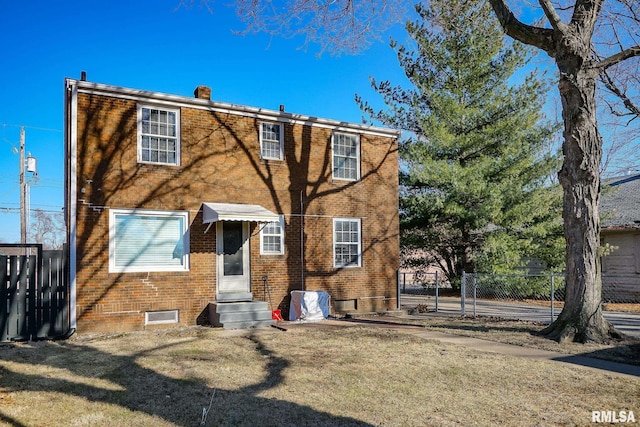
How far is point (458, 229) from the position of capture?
20953 mm

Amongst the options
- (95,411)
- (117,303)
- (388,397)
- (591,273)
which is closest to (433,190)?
(591,273)

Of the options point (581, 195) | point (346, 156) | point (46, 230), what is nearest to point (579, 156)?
point (581, 195)

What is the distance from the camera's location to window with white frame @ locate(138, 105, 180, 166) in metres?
12.1

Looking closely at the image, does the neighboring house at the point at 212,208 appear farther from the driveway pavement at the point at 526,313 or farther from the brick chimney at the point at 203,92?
the driveway pavement at the point at 526,313

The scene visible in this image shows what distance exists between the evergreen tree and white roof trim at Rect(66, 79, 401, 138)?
467 centimetres

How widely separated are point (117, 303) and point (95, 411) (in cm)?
615

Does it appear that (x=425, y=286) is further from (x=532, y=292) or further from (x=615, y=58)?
(x=615, y=58)

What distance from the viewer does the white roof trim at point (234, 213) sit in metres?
11.8

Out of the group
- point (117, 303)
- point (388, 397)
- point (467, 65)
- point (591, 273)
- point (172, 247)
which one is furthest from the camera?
point (467, 65)

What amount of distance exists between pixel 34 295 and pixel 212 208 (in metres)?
4.19

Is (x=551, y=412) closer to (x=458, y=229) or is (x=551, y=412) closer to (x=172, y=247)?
(x=172, y=247)

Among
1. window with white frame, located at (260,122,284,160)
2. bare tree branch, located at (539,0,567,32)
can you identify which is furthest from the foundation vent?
bare tree branch, located at (539,0,567,32)

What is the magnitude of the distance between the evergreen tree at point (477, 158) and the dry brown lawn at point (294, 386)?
34.6 feet

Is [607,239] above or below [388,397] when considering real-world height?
above
